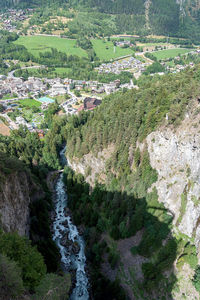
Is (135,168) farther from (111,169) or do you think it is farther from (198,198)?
(198,198)

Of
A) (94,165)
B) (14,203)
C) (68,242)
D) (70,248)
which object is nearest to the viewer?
(14,203)

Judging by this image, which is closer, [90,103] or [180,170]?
[180,170]

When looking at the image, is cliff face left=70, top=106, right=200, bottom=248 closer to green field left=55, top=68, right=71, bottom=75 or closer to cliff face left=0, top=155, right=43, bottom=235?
cliff face left=0, top=155, right=43, bottom=235

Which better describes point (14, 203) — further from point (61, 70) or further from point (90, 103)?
point (61, 70)

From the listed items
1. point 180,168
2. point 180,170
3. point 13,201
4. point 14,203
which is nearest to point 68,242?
point 14,203

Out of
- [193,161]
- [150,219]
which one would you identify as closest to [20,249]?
[150,219]

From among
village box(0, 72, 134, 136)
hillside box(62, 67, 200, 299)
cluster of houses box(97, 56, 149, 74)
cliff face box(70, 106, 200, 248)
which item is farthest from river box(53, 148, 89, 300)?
cluster of houses box(97, 56, 149, 74)

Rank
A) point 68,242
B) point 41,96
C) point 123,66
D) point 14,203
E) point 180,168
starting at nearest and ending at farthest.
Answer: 1. point 14,203
2. point 180,168
3. point 68,242
4. point 41,96
5. point 123,66

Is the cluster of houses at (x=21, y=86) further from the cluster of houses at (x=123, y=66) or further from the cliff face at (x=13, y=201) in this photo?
the cliff face at (x=13, y=201)
